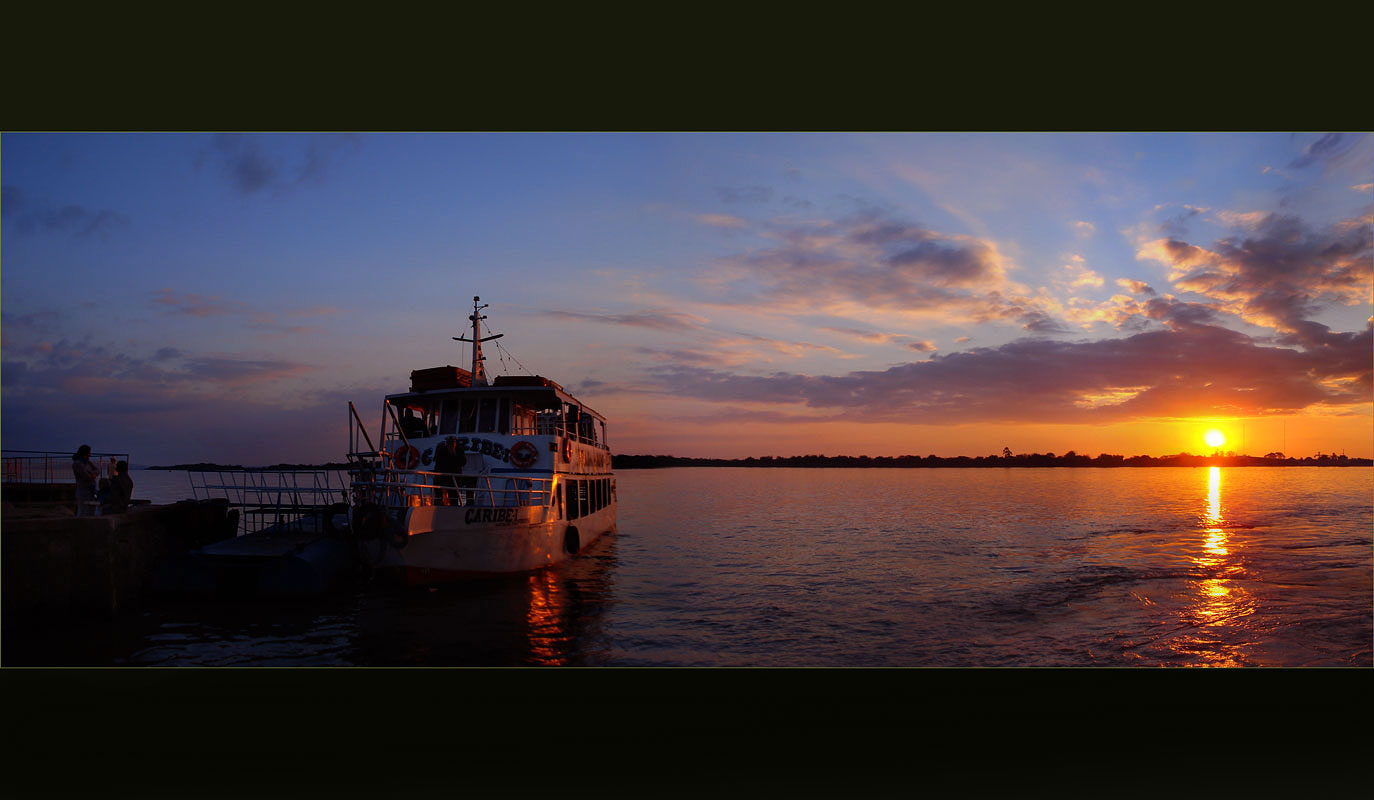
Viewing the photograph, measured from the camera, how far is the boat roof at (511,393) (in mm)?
18750

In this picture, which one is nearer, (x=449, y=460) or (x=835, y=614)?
(x=835, y=614)

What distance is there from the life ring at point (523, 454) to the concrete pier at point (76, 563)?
23.9ft

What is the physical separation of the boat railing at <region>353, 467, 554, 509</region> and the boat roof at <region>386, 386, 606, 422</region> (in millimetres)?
2255

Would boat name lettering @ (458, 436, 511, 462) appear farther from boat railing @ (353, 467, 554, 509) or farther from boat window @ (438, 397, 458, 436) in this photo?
boat window @ (438, 397, 458, 436)

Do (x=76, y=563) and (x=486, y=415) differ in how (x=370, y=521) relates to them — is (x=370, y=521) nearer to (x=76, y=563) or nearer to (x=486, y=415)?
(x=76, y=563)

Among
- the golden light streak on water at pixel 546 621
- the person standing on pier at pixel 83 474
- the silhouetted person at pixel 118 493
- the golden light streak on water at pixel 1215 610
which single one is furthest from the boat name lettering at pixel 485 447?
the golden light streak on water at pixel 1215 610

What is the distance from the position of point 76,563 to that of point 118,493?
2.41 metres

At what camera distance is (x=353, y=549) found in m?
15.9

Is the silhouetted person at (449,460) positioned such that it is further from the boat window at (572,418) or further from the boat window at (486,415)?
the boat window at (572,418)

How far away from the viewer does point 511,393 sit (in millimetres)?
19141

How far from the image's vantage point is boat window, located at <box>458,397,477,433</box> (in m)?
19.5

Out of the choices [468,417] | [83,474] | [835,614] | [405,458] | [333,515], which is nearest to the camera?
[83,474]

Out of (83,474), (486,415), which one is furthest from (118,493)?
(486,415)
